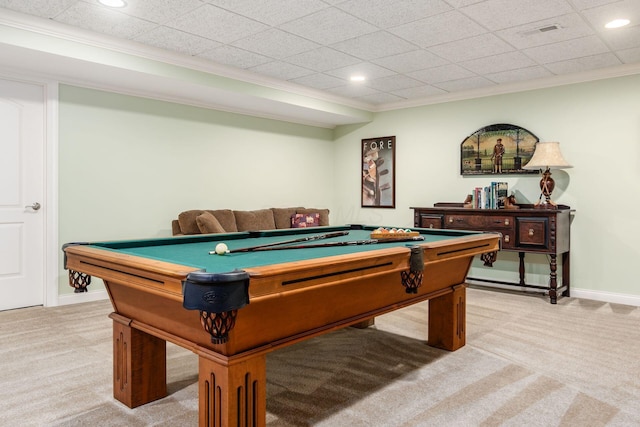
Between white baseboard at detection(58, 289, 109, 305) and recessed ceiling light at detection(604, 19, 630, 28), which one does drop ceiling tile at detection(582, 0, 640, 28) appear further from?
white baseboard at detection(58, 289, 109, 305)

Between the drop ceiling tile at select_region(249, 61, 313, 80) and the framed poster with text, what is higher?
the drop ceiling tile at select_region(249, 61, 313, 80)

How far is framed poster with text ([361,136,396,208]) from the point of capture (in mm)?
6484

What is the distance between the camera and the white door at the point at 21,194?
13.6ft

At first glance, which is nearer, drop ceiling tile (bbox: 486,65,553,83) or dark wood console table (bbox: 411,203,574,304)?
dark wood console table (bbox: 411,203,574,304)

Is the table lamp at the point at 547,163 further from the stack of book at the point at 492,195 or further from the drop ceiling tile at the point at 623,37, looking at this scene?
the drop ceiling tile at the point at 623,37

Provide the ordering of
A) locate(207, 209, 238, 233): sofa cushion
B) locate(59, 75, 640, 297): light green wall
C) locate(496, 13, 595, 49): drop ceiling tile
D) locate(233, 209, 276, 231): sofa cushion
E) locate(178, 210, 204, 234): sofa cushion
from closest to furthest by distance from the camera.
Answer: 1. locate(496, 13, 595, 49): drop ceiling tile
2. locate(59, 75, 640, 297): light green wall
3. locate(178, 210, 204, 234): sofa cushion
4. locate(207, 209, 238, 233): sofa cushion
5. locate(233, 209, 276, 231): sofa cushion

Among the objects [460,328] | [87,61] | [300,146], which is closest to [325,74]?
[300,146]

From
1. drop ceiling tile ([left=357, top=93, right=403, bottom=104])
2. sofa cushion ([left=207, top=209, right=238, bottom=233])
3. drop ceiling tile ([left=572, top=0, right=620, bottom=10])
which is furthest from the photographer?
drop ceiling tile ([left=357, top=93, right=403, bottom=104])

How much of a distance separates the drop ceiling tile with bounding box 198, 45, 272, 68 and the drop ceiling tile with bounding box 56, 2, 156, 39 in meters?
0.69

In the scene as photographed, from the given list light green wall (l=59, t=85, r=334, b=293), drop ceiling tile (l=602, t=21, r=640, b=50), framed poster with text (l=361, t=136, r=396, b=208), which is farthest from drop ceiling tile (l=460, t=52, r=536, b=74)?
light green wall (l=59, t=85, r=334, b=293)

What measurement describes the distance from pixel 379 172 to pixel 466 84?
1798 mm

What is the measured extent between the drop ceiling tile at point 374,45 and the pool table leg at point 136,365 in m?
2.86

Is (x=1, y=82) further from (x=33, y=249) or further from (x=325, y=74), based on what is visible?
(x=325, y=74)

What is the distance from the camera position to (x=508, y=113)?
5371mm
